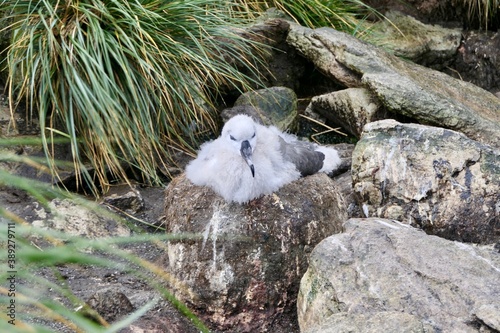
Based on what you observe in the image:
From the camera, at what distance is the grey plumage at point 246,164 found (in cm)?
416

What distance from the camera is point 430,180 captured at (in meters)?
4.64

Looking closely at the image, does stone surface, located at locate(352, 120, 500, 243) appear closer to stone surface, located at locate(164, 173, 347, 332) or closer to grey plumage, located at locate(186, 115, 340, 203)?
grey plumage, located at locate(186, 115, 340, 203)

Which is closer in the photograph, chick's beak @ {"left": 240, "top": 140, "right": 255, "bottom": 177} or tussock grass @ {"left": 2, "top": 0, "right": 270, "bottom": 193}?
chick's beak @ {"left": 240, "top": 140, "right": 255, "bottom": 177}

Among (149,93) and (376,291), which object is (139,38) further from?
(376,291)

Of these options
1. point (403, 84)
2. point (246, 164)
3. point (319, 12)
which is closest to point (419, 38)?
point (319, 12)

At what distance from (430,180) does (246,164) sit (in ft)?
4.03

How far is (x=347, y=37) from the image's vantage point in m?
6.73

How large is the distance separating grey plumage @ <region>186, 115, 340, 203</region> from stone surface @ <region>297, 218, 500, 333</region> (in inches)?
22.6

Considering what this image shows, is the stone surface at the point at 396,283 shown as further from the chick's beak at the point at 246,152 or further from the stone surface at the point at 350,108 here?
the stone surface at the point at 350,108

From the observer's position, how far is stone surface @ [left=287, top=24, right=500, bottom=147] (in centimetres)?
585

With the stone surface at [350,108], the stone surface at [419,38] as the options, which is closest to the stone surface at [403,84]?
the stone surface at [350,108]

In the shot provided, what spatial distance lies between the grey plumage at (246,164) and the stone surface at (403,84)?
167 centimetres

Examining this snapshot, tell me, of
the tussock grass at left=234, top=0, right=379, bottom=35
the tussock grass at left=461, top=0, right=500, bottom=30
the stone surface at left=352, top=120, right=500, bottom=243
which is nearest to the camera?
the stone surface at left=352, top=120, right=500, bottom=243

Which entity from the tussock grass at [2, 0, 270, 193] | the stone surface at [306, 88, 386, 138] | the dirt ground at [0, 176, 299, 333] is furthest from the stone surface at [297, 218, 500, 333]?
the stone surface at [306, 88, 386, 138]
